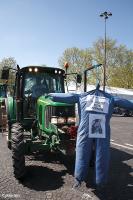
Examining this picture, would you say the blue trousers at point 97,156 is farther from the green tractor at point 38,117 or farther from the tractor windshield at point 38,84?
the tractor windshield at point 38,84

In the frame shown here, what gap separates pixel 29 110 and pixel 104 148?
4.20 metres

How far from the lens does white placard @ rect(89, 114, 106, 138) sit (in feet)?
21.2

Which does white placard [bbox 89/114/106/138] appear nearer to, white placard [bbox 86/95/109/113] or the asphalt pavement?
white placard [bbox 86/95/109/113]

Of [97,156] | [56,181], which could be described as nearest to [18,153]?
[56,181]

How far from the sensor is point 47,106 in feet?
29.1

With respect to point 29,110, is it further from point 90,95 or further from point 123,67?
point 123,67

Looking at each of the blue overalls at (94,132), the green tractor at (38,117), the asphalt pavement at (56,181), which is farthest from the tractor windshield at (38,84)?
the blue overalls at (94,132)

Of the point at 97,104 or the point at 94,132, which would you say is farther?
the point at 97,104

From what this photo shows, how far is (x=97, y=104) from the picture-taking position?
659 centimetres

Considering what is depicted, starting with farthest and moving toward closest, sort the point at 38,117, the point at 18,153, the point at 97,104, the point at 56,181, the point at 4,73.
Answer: the point at 38,117 → the point at 4,73 → the point at 18,153 → the point at 56,181 → the point at 97,104

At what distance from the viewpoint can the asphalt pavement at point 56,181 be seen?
6686mm

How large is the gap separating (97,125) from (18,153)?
7.18 feet

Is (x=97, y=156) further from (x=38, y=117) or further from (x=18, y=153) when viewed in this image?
(x=38, y=117)

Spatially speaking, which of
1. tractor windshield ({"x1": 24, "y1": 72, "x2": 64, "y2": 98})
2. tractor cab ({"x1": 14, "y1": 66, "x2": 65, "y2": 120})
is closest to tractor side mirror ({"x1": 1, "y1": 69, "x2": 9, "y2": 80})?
tractor cab ({"x1": 14, "y1": 66, "x2": 65, "y2": 120})
